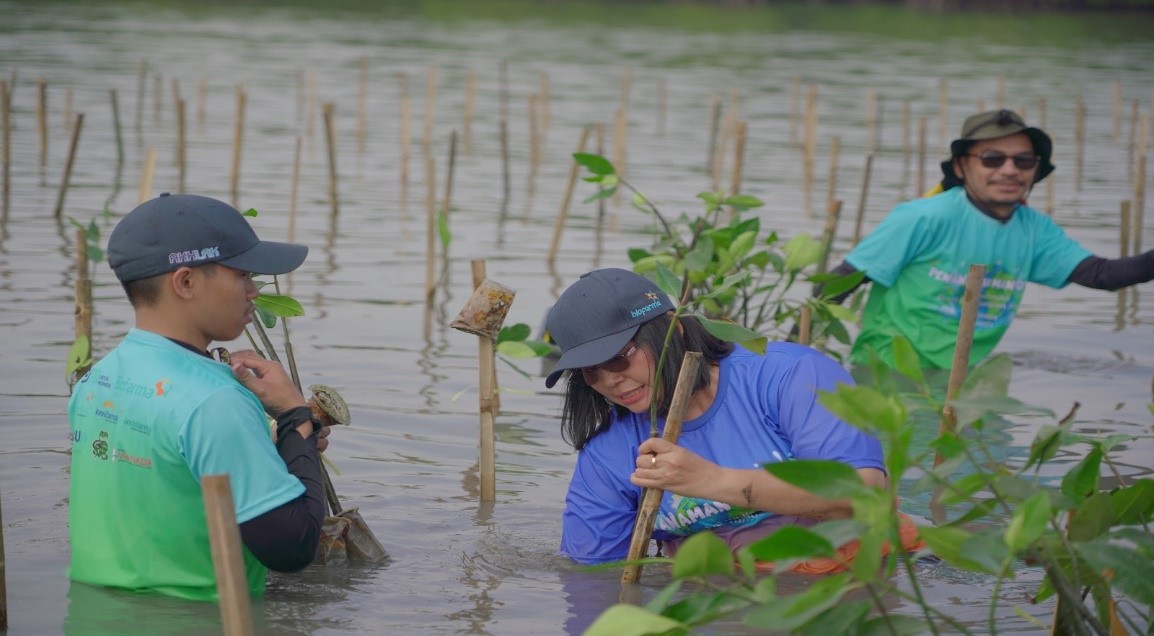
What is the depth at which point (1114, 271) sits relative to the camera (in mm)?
6930

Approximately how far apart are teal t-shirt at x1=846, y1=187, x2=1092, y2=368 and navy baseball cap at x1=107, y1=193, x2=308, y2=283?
13.5 ft

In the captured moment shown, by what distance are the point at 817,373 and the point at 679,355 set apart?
0.44 m

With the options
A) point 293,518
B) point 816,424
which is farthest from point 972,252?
point 293,518

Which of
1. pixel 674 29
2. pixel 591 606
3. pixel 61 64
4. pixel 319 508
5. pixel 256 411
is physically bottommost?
A: pixel 591 606

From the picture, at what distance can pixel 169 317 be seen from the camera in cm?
361

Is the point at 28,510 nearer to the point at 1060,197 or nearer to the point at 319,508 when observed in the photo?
the point at 319,508

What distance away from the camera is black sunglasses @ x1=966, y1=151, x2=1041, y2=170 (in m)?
6.99

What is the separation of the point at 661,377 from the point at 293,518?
1251mm

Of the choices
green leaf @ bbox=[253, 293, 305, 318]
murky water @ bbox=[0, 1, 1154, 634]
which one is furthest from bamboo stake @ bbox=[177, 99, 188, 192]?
green leaf @ bbox=[253, 293, 305, 318]

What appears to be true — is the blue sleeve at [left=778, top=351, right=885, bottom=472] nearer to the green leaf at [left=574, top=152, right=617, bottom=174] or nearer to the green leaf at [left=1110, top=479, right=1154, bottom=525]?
the green leaf at [left=1110, top=479, right=1154, bottom=525]

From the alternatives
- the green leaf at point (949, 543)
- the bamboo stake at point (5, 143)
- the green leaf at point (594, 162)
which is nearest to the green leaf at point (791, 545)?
the green leaf at point (949, 543)

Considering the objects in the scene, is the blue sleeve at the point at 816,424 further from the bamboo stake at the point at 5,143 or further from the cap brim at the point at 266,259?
the bamboo stake at the point at 5,143

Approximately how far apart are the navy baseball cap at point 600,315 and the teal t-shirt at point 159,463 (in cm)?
95

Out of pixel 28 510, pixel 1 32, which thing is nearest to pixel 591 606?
pixel 28 510
